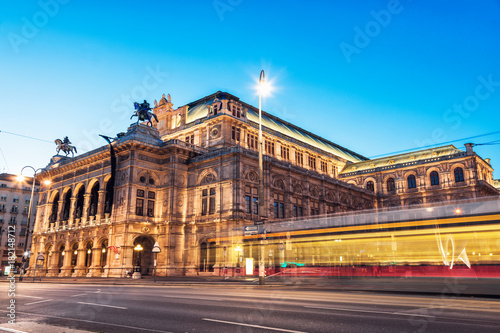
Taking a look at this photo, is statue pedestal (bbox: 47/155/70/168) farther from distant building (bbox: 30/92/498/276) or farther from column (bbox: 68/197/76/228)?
column (bbox: 68/197/76/228)

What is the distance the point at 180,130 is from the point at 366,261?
48.1m

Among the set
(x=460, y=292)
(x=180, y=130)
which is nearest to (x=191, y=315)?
(x=460, y=292)

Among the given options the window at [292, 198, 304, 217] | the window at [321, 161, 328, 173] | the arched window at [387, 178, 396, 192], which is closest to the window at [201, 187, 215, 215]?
the window at [292, 198, 304, 217]

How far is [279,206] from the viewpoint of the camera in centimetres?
5559

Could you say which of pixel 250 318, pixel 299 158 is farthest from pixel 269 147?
pixel 250 318

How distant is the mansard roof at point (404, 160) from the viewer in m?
78.8

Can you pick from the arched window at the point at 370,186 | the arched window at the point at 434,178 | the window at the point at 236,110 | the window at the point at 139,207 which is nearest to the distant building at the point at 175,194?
the window at the point at 139,207

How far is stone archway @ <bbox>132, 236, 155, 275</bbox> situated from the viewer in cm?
5075

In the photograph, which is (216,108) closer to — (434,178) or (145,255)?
(145,255)

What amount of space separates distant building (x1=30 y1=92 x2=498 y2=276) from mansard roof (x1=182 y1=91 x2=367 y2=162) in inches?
17.5

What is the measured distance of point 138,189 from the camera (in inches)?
2024

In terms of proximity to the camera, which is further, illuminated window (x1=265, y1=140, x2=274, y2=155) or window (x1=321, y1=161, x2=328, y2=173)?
window (x1=321, y1=161, x2=328, y2=173)

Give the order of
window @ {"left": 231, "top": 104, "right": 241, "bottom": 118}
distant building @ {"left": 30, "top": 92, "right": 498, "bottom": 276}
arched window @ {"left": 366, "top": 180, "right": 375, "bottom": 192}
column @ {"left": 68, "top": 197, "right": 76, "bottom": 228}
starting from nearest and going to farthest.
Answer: distant building @ {"left": 30, "top": 92, "right": 498, "bottom": 276} < column @ {"left": 68, "top": 197, "right": 76, "bottom": 228} < window @ {"left": 231, "top": 104, "right": 241, "bottom": 118} < arched window @ {"left": 366, "top": 180, "right": 375, "bottom": 192}

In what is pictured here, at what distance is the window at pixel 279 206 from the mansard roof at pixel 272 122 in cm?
1505
